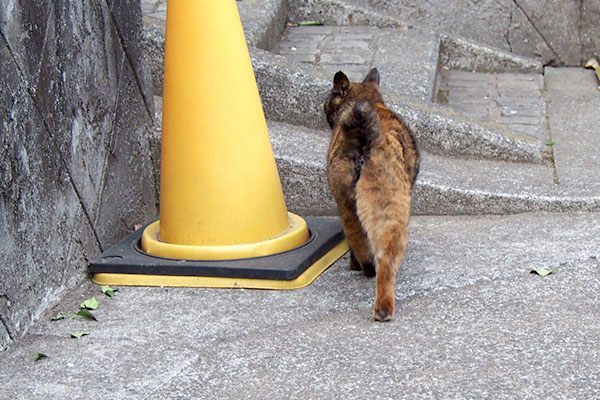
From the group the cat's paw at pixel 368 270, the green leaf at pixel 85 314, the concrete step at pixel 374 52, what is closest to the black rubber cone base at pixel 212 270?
the cat's paw at pixel 368 270

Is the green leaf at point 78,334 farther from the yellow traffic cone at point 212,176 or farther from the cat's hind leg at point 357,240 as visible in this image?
the cat's hind leg at point 357,240

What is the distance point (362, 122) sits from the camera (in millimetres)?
3502

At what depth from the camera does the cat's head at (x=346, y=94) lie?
13.1ft

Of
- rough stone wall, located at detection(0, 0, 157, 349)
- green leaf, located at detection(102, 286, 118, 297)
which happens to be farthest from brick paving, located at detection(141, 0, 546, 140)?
green leaf, located at detection(102, 286, 118, 297)

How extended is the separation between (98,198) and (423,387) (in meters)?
1.94

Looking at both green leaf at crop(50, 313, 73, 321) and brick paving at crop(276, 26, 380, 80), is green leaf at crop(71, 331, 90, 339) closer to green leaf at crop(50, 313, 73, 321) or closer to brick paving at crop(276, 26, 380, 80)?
green leaf at crop(50, 313, 73, 321)

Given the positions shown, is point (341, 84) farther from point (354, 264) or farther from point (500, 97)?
point (500, 97)

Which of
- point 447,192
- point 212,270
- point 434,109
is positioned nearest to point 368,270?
point 212,270

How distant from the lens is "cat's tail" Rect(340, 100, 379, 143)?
3.47 m

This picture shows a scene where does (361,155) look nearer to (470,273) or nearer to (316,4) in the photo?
(470,273)

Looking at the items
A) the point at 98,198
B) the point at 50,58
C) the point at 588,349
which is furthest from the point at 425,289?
the point at 50,58

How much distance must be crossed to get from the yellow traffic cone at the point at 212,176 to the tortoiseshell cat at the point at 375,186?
0.35m

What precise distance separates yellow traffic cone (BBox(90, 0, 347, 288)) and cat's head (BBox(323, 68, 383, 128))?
382mm

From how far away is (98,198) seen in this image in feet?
13.1
